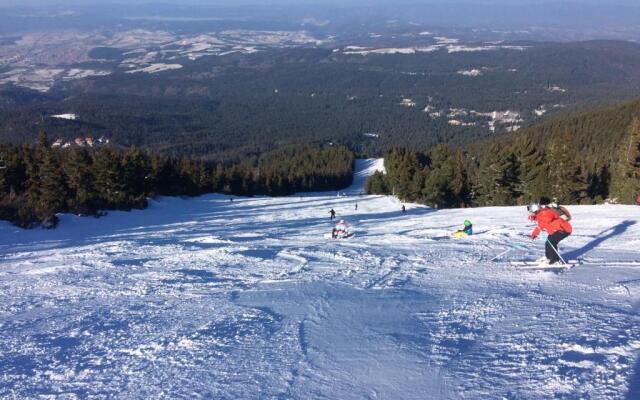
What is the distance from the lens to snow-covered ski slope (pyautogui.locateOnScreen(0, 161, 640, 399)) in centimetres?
542

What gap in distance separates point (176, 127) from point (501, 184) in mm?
151581

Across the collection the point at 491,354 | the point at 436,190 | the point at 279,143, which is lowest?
the point at 279,143

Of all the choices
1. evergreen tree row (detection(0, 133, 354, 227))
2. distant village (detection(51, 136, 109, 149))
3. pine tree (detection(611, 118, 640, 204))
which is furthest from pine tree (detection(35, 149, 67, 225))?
distant village (detection(51, 136, 109, 149))

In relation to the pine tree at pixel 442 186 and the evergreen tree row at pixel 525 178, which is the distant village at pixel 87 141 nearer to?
the evergreen tree row at pixel 525 178

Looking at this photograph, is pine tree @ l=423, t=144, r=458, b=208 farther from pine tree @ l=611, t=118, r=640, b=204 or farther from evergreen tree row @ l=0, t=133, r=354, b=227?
evergreen tree row @ l=0, t=133, r=354, b=227

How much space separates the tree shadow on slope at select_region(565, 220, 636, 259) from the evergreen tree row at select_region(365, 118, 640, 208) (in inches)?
878

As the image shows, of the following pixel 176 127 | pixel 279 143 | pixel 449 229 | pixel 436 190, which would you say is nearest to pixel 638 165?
pixel 436 190

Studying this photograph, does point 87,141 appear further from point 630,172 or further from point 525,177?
point 630,172

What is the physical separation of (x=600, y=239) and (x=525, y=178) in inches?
1238

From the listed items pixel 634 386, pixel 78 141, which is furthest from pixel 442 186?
pixel 78 141

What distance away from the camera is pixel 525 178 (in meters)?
43.7

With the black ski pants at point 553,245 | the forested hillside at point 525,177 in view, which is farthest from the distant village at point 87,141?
the black ski pants at point 553,245

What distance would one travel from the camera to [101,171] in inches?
1357

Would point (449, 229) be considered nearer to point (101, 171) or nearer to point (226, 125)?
point (101, 171)
